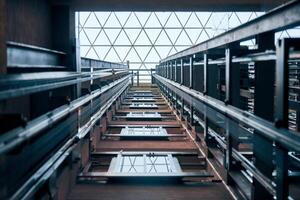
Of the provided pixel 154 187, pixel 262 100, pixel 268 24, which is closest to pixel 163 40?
pixel 154 187

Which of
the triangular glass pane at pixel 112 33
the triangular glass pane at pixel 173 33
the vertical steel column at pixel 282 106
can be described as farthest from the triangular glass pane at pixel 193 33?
the vertical steel column at pixel 282 106

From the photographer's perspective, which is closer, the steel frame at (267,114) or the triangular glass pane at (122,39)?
the steel frame at (267,114)

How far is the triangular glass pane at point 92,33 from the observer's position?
1788cm

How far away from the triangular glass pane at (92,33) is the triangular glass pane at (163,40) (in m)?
2.76

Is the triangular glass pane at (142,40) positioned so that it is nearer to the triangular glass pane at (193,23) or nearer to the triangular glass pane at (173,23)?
the triangular glass pane at (173,23)

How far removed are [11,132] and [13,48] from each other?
1419 millimetres

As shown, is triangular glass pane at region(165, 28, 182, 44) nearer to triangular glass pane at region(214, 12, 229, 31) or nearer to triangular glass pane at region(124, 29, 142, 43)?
triangular glass pane at region(124, 29, 142, 43)

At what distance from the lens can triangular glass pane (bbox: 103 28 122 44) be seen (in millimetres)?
17922

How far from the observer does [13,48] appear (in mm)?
2475

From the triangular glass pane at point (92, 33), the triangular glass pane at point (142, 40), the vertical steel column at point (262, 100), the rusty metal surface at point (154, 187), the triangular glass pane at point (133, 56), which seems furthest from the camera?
the triangular glass pane at point (133, 56)

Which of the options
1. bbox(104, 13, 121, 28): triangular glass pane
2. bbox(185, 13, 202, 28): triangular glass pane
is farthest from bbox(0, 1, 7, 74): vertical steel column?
bbox(185, 13, 202, 28): triangular glass pane

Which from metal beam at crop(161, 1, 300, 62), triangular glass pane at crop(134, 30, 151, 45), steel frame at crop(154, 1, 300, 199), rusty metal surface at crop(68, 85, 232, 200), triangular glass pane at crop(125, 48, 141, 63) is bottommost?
rusty metal surface at crop(68, 85, 232, 200)

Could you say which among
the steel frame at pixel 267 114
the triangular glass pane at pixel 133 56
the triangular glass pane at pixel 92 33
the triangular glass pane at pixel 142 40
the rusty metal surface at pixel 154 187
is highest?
the triangular glass pane at pixel 92 33

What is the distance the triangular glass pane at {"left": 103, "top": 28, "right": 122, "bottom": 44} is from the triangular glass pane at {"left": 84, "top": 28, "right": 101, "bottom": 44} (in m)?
0.36
